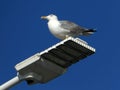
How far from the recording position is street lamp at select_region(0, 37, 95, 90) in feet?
18.7

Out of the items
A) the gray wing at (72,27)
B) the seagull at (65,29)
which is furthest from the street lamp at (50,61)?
the gray wing at (72,27)

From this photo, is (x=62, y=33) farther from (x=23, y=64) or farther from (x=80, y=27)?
(x=23, y=64)

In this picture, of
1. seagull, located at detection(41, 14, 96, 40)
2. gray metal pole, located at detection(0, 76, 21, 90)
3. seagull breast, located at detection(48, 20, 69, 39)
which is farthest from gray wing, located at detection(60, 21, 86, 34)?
gray metal pole, located at detection(0, 76, 21, 90)

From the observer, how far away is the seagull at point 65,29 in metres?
10.7

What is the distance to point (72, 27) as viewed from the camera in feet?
37.4

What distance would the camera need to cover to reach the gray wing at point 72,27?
11.1 m

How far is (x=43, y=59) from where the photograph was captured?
579cm

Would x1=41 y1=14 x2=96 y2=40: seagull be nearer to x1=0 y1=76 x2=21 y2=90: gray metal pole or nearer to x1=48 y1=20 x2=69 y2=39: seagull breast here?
x1=48 y1=20 x2=69 y2=39: seagull breast

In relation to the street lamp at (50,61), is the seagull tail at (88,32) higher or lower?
higher

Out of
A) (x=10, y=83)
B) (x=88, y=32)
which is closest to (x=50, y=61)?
(x=10, y=83)

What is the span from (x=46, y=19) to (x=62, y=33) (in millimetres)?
2082

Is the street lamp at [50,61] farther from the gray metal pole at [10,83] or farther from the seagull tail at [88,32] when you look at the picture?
the seagull tail at [88,32]

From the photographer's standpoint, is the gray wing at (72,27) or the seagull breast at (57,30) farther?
the gray wing at (72,27)

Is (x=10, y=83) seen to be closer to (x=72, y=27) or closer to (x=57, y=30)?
(x=57, y=30)
